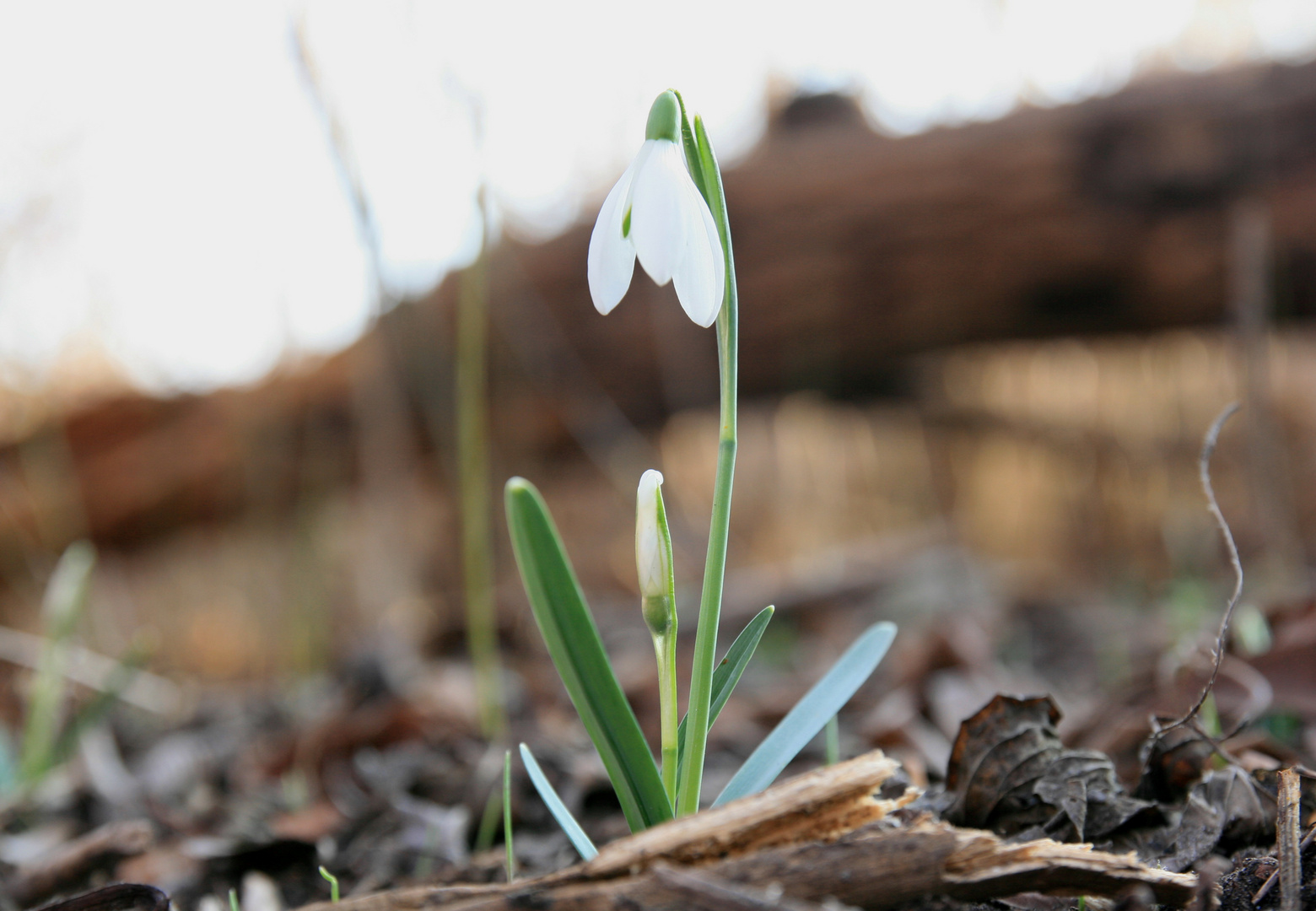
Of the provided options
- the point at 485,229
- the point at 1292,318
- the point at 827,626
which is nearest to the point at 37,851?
the point at 485,229

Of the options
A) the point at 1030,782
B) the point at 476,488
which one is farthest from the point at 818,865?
the point at 476,488

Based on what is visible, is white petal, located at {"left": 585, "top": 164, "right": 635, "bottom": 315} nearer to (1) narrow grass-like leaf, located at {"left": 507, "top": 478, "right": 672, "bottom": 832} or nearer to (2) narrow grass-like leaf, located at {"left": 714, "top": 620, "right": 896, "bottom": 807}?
(1) narrow grass-like leaf, located at {"left": 507, "top": 478, "right": 672, "bottom": 832}

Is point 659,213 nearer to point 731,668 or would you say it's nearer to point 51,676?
point 731,668

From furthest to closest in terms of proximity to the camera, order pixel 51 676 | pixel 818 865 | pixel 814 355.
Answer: pixel 814 355 < pixel 51 676 < pixel 818 865

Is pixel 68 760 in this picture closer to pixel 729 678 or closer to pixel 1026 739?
pixel 729 678

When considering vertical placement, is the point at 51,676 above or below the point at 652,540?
below

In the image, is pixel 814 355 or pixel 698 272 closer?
pixel 698 272
